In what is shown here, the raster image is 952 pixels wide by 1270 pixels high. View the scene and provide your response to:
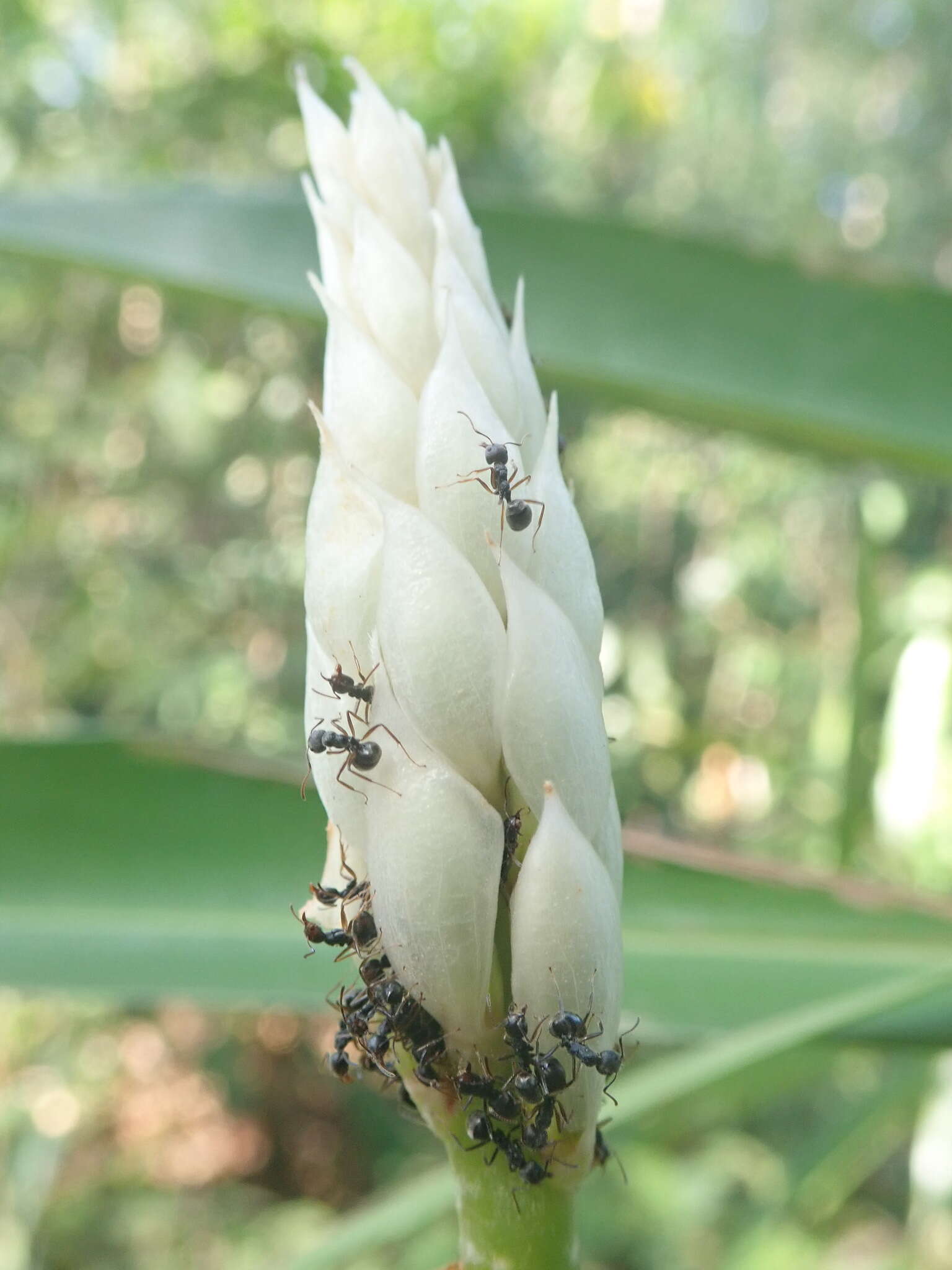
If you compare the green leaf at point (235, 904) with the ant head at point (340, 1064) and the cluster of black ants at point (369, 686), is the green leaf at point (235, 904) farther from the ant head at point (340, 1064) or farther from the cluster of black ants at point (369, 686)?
the cluster of black ants at point (369, 686)

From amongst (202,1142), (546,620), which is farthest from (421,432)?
(202,1142)

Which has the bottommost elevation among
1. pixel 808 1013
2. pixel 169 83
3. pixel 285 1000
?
pixel 285 1000

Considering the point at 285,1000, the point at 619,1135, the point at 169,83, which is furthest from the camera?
the point at 169,83

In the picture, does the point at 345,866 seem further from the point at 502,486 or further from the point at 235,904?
the point at 235,904

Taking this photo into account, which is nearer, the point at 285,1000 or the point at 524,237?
the point at 285,1000

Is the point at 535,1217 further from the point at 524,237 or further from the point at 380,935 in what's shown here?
the point at 524,237

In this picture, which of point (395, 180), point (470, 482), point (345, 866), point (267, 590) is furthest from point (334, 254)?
point (267, 590)

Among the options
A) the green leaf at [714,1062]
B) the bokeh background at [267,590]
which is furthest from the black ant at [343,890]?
the bokeh background at [267,590]

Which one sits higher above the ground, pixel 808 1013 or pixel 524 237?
pixel 524 237
